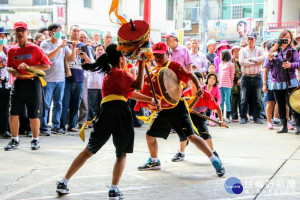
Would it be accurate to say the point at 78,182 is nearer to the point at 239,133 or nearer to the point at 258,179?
the point at 258,179

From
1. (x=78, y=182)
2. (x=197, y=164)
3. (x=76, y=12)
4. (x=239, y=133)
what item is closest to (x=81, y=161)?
(x=78, y=182)

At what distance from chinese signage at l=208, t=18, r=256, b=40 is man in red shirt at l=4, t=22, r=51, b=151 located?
2649 cm

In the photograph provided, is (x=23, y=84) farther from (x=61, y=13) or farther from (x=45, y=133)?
(x=61, y=13)

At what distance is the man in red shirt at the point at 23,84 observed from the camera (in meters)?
6.86

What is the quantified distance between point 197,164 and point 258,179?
112 cm

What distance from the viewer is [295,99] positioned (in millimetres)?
8195

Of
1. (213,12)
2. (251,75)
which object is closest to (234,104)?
(251,75)

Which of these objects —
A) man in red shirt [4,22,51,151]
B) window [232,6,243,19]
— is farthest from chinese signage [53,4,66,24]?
man in red shirt [4,22,51,151]

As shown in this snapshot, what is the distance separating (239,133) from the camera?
910 cm

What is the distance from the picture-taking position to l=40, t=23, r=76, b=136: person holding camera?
838 centimetres

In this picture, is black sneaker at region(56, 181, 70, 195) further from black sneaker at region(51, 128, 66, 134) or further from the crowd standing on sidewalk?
black sneaker at region(51, 128, 66, 134)

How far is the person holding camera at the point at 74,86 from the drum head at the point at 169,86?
140 inches

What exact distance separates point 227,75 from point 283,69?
2.19 m

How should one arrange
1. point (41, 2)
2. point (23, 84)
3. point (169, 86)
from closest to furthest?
1. point (169, 86)
2. point (23, 84)
3. point (41, 2)
